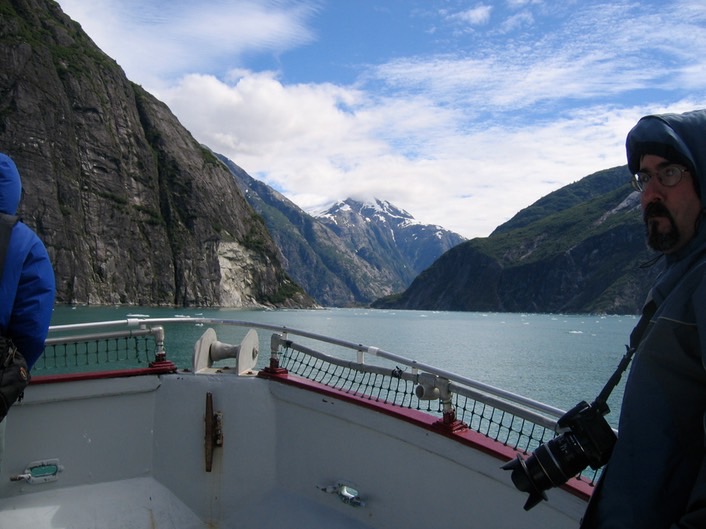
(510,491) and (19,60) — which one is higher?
(19,60)

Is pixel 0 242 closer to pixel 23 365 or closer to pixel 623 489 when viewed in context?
pixel 23 365

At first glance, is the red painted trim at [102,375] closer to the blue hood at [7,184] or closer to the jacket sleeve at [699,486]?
the blue hood at [7,184]

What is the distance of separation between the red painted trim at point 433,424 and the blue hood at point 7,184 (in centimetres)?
259

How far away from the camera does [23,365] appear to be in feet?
10.6

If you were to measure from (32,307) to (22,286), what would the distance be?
13cm

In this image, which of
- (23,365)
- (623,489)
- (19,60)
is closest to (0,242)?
(23,365)

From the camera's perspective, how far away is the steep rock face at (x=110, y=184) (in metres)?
101

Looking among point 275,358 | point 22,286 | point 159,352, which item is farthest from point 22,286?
point 275,358

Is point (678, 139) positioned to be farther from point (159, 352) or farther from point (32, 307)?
point (159, 352)

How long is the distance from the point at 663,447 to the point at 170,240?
131m

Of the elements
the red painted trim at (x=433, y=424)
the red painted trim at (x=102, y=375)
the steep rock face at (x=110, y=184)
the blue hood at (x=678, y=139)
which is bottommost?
the red painted trim at (x=433, y=424)

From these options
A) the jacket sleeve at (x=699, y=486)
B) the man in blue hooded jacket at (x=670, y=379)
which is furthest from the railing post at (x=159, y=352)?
the jacket sleeve at (x=699, y=486)

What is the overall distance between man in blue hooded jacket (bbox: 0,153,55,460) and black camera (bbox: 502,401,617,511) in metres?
2.74

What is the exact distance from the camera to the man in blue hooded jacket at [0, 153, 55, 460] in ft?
10.3
